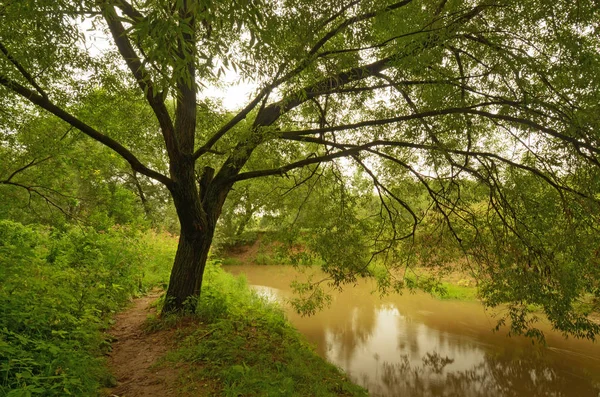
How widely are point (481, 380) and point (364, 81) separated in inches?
252

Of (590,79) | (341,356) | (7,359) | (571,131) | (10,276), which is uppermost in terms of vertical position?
(590,79)

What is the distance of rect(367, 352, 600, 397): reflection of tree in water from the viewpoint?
20.7ft

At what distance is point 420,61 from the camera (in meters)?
3.86

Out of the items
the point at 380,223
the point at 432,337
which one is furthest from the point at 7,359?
the point at 432,337

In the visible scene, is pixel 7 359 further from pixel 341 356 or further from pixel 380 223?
pixel 341 356

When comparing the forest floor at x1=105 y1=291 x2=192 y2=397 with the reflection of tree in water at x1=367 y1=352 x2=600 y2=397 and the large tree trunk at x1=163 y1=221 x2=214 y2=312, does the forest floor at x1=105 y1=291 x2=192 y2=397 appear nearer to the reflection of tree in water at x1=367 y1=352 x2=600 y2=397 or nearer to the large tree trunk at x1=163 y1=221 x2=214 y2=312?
the large tree trunk at x1=163 y1=221 x2=214 y2=312

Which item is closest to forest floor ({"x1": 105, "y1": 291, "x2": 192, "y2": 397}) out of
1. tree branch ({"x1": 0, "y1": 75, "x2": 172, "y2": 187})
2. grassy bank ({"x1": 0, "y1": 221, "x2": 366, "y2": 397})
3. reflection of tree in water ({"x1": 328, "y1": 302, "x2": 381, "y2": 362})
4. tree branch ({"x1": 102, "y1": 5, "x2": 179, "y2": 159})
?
grassy bank ({"x1": 0, "y1": 221, "x2": 366, "y2": 397})

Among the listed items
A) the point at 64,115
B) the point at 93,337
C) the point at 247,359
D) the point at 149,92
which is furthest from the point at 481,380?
the point at 64,115

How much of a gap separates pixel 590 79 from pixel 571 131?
26.2 inches

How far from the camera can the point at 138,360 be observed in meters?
4.61

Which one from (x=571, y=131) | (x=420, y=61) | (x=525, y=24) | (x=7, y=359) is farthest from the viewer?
(x=525, y=24)

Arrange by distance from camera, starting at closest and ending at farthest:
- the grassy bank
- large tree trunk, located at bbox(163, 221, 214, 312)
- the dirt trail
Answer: the grassy bank, the dirt trail, large tree trunk, located at bbox(163, 221, 214, 312)

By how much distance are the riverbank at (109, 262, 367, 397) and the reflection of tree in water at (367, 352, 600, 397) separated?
1.81 meters

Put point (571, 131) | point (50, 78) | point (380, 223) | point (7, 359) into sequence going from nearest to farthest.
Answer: point (7, 359) < point (571, 131) < point (50, 78) < point (380, 223)
